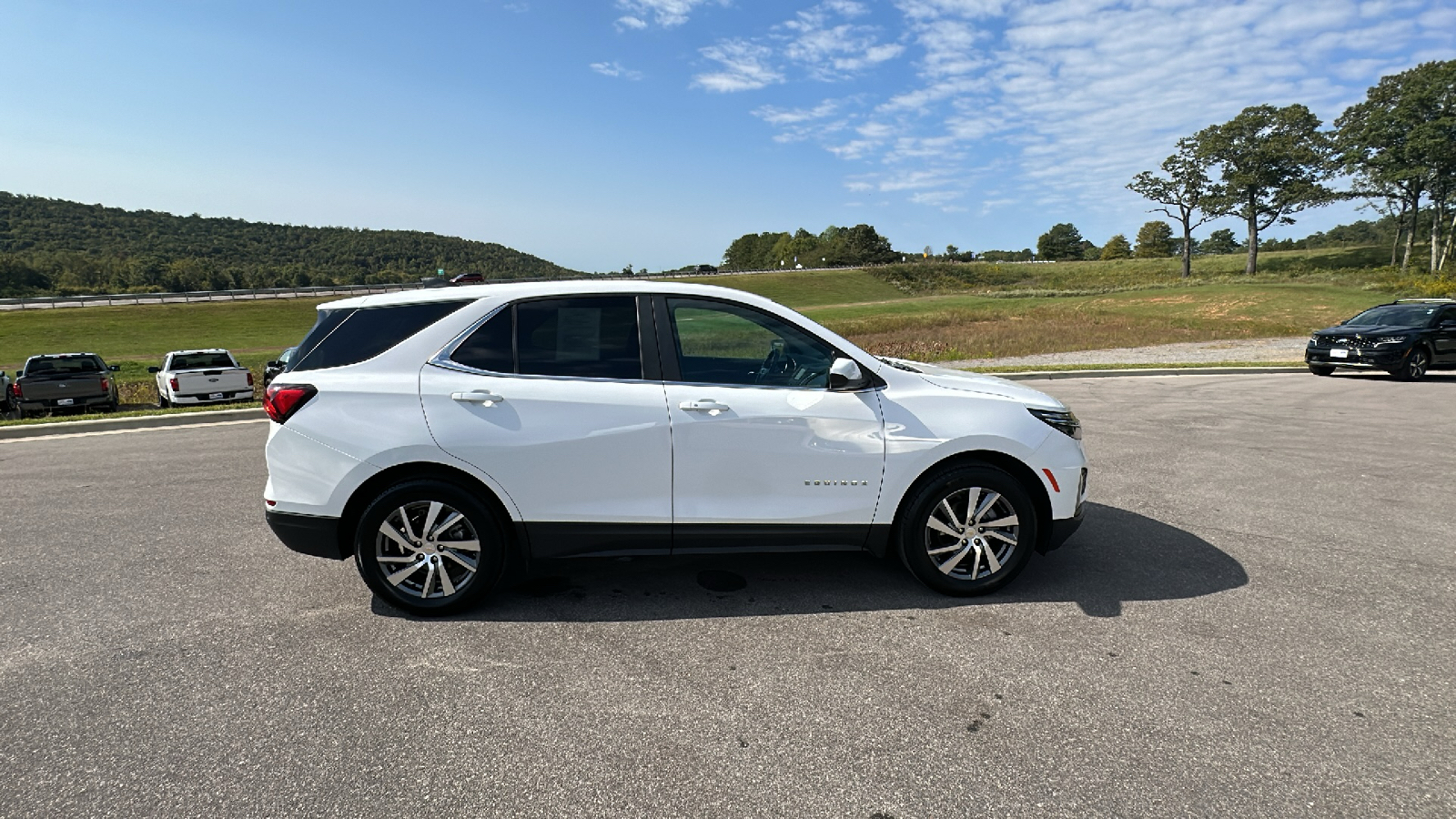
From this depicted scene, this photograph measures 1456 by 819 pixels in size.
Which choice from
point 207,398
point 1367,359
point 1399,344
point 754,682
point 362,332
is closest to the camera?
point 754,682

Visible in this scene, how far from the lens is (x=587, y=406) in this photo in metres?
3.54

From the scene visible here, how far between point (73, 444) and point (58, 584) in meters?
6.09

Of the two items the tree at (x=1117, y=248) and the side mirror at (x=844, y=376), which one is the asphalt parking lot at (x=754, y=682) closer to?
the side mirror at (x=844, y=376)

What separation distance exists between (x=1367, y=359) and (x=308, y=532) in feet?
57.6

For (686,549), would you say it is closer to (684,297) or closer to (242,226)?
(684,297)

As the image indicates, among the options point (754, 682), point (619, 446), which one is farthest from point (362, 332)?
point (754, 682)

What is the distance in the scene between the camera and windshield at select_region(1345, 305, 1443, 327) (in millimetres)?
13754

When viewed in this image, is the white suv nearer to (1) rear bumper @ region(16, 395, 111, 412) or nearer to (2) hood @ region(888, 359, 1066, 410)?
(2) hood @ region(888, 359, 1066, 410)

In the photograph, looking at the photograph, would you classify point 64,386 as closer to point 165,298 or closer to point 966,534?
point 966,534

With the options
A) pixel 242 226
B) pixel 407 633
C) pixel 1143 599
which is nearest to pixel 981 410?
pixel 1143 599

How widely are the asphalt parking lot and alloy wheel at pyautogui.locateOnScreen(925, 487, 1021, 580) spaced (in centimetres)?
23

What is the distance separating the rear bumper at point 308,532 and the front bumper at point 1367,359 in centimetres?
1735

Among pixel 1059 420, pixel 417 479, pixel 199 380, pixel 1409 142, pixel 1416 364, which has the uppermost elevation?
pixel 1409 142

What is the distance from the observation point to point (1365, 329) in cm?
1380
